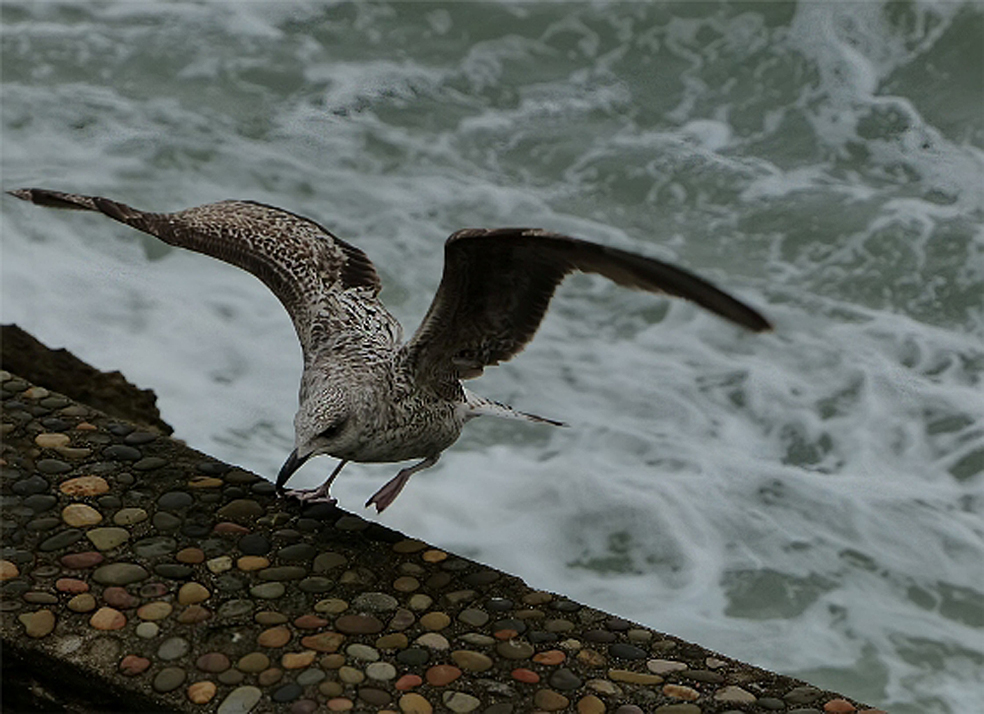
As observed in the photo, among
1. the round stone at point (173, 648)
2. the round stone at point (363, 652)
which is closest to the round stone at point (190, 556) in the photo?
the round stone at point (173, 648)

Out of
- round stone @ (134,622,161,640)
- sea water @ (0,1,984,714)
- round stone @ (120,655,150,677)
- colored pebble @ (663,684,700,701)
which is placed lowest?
sea water @ (0,1,984,714)

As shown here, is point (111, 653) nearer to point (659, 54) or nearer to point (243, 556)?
point (243, 556)

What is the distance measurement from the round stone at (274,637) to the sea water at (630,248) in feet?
8.29

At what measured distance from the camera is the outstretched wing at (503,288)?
319 centimetres

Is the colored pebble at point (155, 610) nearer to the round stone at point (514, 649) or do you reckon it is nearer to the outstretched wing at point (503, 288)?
the round stone at point (514, 649)

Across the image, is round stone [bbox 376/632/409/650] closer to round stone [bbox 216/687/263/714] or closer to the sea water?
round stone [bbox 216/687/263/714]

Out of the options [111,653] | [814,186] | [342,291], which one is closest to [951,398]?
[814,186]

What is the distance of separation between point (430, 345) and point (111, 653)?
125 cm

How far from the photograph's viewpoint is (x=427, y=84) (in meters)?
10.7

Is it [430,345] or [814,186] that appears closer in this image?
[430,345]

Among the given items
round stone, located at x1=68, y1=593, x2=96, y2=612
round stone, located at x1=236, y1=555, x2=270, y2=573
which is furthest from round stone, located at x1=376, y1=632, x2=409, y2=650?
round stone, located at x1=68, y1=593, x2=96, y2=612

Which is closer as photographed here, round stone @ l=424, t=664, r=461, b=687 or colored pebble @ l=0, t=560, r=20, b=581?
round stone @ l=424, t=664, r=461, b=687

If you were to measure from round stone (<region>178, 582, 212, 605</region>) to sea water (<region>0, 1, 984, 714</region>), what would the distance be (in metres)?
2.48

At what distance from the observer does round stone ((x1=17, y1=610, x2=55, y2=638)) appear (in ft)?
11.0
